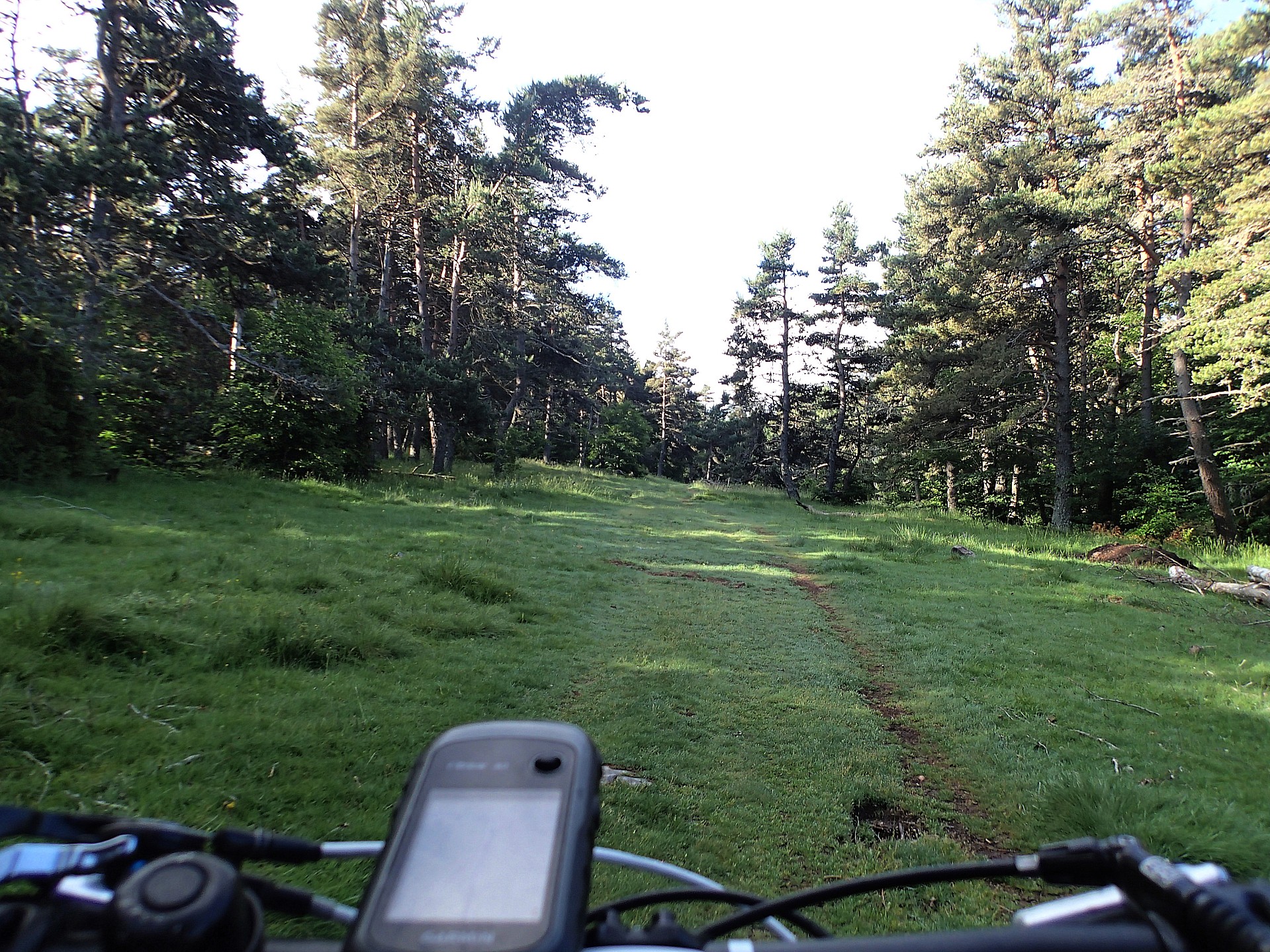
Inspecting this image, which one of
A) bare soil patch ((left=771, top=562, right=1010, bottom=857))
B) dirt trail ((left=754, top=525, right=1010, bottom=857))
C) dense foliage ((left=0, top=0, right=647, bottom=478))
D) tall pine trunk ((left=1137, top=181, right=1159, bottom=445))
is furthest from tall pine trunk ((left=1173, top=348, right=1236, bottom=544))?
dense foliage ((left=0, top=0, right=647, bottom=478))

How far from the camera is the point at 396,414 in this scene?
59.5 feet

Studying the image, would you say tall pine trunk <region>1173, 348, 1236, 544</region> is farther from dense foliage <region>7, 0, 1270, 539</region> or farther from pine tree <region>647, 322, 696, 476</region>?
pine tree <region>647, 322, 696, 476</region>

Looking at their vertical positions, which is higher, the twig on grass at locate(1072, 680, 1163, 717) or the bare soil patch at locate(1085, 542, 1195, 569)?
the bare soil patch at locate(1085, 542, 1195, 569)

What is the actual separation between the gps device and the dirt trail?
327cm

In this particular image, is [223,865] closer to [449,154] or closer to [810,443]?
[449,154]

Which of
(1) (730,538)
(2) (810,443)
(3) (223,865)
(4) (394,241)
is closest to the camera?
(3) (223,865)

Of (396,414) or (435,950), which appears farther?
(396,414)

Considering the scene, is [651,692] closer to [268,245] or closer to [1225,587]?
[1225,587]

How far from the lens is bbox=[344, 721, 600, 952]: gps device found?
2.80ft

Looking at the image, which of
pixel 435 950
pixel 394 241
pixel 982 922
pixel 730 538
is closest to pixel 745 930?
pixel 982 922

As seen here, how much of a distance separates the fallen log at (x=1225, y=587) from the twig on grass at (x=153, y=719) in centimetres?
1284

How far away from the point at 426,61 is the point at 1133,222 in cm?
2017

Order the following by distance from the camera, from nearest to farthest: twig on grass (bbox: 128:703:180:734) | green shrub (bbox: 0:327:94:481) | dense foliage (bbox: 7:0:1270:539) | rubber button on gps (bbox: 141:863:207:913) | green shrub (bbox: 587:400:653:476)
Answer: rubber button on gps (bbox: 141:863:207:913), twig on grass (bbox: 128:703:180:734), green shrub (bbox: 0:327:94:481), dense foliage (bbox: 7:0:1270:539), green shrub (bbox: 587:400:653:476)

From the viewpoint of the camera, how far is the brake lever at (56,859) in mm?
896
